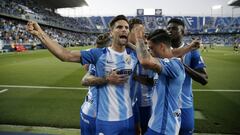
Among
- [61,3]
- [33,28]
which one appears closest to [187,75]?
[33,28]

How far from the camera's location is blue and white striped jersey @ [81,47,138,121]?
3.58m

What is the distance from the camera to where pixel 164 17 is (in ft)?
356

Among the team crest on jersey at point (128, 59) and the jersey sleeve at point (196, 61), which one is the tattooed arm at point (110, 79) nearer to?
the team crest on jersey at point (128, 59)

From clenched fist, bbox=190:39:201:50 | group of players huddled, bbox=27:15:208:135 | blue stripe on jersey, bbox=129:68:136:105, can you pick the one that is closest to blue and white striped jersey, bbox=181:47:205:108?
group of players huddled, bbox=27:15:208:135

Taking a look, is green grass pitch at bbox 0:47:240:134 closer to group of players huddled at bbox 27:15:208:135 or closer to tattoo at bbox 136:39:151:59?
group of players huddled at bbox 27:15:208:135

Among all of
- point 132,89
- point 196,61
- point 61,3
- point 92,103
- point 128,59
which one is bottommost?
point 92,103

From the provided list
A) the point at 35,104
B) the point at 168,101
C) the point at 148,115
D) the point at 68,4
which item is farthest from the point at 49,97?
the point at 68,4

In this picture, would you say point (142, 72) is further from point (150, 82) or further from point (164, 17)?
point (164, 17)

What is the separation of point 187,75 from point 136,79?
851 mm

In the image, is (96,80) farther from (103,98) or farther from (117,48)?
(117,48)

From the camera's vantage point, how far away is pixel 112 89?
3604mm

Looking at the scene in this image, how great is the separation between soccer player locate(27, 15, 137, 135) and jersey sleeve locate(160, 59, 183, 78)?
58 cm

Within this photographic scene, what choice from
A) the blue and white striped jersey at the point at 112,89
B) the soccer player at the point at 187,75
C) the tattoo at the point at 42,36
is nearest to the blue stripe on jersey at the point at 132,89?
the blue and white striped jersey at the point at 112,89

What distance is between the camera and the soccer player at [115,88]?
140 inches
